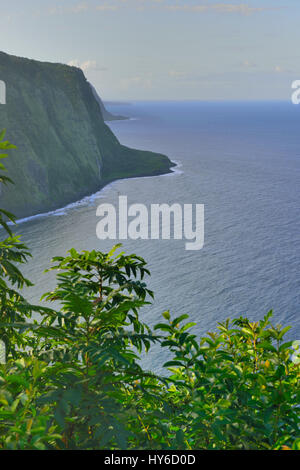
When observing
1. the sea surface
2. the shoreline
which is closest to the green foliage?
the sea surface

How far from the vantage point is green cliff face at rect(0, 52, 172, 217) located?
86.6 meters

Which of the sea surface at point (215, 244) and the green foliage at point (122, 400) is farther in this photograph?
the sea surface at point (215, 244)

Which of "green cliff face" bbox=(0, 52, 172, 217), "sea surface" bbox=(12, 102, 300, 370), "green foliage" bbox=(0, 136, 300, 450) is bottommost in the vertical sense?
"green foliage" bbox=(0, 136, 300, 450)

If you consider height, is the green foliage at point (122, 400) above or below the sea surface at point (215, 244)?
below

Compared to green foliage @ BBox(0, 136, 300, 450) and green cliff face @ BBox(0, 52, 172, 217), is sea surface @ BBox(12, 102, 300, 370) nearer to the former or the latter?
green cliff face @ BBox(0, 52, 172, 217)

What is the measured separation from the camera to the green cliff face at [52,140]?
8662 cm

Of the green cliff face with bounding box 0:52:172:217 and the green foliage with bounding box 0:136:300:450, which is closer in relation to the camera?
the green foliage with bounding box 0:136:300:450

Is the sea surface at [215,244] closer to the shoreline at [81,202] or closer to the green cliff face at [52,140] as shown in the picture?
the shoreline at [81,202]

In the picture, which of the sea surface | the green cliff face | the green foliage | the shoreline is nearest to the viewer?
the green foliage

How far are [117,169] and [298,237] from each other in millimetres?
61459

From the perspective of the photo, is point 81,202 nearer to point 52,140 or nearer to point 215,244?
point 52,140

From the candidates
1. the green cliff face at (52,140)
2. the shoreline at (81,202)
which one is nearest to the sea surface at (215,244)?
the shoreline at (81,202)

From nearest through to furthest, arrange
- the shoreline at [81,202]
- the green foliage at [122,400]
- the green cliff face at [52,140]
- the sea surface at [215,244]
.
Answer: the green foliage at [122,400], the sea surface at [215,244], the shoreline at [81,202], the green cliff face at [52,140]
